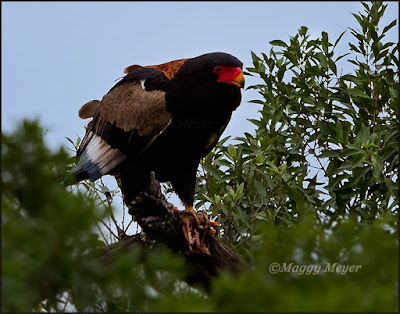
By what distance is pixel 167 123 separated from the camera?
525 centimetres

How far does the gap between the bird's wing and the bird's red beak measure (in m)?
0.49

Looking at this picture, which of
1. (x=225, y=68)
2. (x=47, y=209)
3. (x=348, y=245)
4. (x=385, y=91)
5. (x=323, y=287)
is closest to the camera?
(x=323, y=287)

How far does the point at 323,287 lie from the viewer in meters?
1.94

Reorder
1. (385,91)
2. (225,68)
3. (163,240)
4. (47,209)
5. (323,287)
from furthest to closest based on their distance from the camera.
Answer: (385,91) → (225,68) → (163,240) → (47,209) → (323,287)

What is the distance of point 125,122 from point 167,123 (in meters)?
0.48

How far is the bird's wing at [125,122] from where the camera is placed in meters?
5.34

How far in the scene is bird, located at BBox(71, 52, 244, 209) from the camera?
523 centimetres

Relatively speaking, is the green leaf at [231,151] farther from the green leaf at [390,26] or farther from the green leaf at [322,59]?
the green leaf at [390,26]

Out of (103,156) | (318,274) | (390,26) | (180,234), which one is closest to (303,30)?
(390,26)

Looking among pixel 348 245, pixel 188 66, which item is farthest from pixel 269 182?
pixel 348 245

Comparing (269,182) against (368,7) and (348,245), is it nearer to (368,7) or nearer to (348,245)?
(368,7)

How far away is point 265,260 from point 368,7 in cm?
427

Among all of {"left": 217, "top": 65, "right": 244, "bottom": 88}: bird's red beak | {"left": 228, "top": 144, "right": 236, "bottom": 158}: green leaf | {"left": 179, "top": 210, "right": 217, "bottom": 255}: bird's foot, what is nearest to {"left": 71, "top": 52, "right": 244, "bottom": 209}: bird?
{"left": 217, "top": 65, "right": 244, "bottom": 88}: bird's red beak

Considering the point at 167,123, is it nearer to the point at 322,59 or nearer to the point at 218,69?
the point at 218,69
